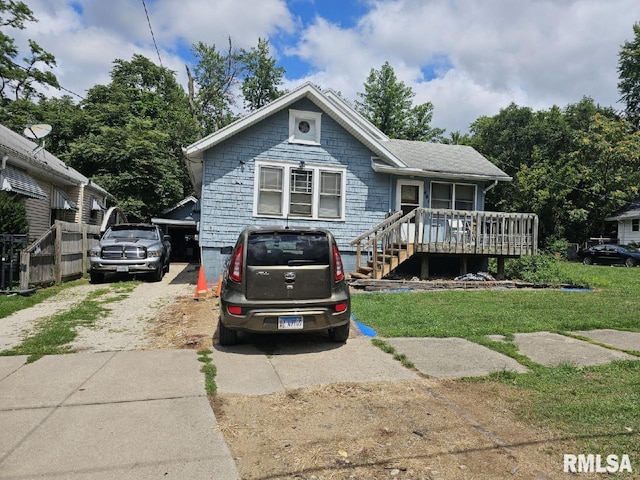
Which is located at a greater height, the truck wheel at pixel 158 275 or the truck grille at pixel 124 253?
the truck grille at pixel 124 253

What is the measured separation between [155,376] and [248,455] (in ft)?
6.90

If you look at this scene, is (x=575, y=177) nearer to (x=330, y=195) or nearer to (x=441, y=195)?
(x=441, y=195)

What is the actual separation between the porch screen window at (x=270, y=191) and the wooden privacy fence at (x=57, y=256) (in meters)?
5.75

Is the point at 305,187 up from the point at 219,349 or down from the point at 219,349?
up

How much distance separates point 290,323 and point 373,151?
986cm

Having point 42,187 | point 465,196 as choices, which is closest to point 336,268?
point 465,196

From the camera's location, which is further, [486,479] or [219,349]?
[219,349]

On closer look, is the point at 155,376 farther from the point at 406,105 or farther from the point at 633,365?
the point at 406,105

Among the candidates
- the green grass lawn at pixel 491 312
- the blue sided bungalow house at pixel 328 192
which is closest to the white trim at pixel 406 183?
the blue sided bungalow house at pixel 328 192

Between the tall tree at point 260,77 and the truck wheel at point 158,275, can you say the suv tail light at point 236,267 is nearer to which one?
the truck wheel at point 158,275

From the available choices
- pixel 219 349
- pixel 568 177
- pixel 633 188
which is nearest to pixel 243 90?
pixel 568 177

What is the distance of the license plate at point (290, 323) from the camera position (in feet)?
18.2

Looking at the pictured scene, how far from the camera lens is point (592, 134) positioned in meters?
32.4

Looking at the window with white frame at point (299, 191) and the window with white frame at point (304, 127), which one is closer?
the window with white frame at point (299, 191)
